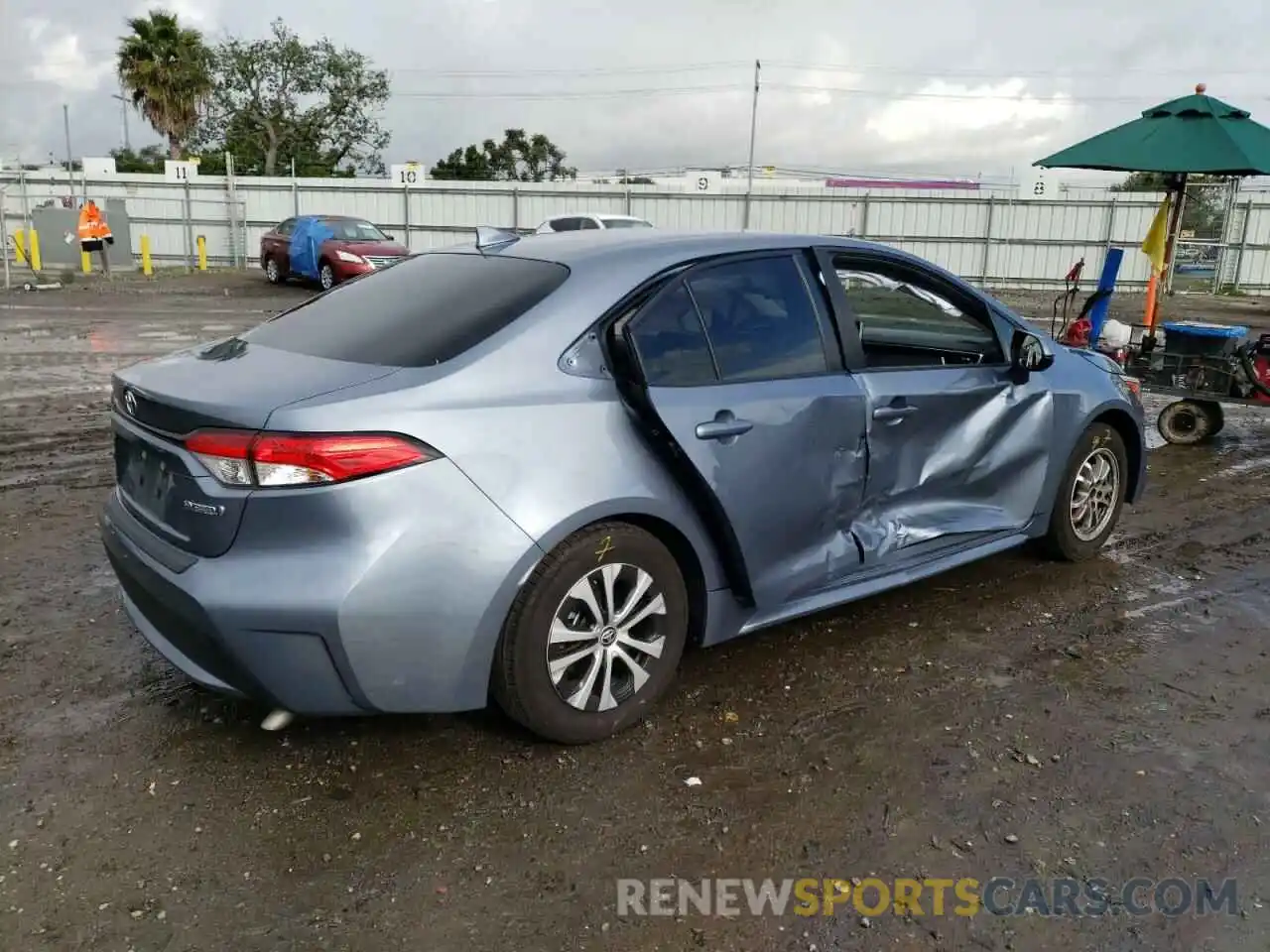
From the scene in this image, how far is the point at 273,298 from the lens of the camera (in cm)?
1931

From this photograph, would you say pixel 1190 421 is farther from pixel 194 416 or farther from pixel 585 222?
pixel 585 222

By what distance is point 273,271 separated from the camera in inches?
879

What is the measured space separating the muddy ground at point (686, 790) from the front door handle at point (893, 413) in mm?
938

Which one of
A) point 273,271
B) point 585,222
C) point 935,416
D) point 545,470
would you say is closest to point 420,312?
point 545,470

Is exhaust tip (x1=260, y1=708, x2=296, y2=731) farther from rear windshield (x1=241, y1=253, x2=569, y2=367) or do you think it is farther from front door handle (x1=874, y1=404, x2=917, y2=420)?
front door handle (x1=874, y1=404, x2=917, y2=420)

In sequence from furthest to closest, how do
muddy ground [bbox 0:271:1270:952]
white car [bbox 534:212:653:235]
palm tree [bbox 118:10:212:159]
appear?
palm tree [bbox 118:10:212:159] → white car [bbox 534:212:653:235] → muddy ground [bbox 0:271:1270:952]

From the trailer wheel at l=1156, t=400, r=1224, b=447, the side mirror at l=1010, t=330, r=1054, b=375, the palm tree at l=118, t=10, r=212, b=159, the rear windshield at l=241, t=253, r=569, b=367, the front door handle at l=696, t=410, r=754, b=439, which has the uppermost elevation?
the palm tree at l=118, t=10, r=212, b=159

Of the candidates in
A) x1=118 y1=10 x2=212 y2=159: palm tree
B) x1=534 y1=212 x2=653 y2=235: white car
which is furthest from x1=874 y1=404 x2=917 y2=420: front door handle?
x1=118 y1=10 x2=212 y2=159: palm tree

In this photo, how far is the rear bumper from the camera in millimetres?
2703

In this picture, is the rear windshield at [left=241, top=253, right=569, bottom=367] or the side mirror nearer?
the rear windshield at [left=241, top=253, right=569, bottom=367]

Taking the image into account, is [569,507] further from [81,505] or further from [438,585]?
[81,505]

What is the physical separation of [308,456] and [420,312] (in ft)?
2.83

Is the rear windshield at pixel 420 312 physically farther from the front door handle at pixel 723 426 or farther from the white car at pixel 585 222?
the white car at pixel 585 222

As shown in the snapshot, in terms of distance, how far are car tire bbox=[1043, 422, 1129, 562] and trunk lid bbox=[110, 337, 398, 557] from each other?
10.9 feet
